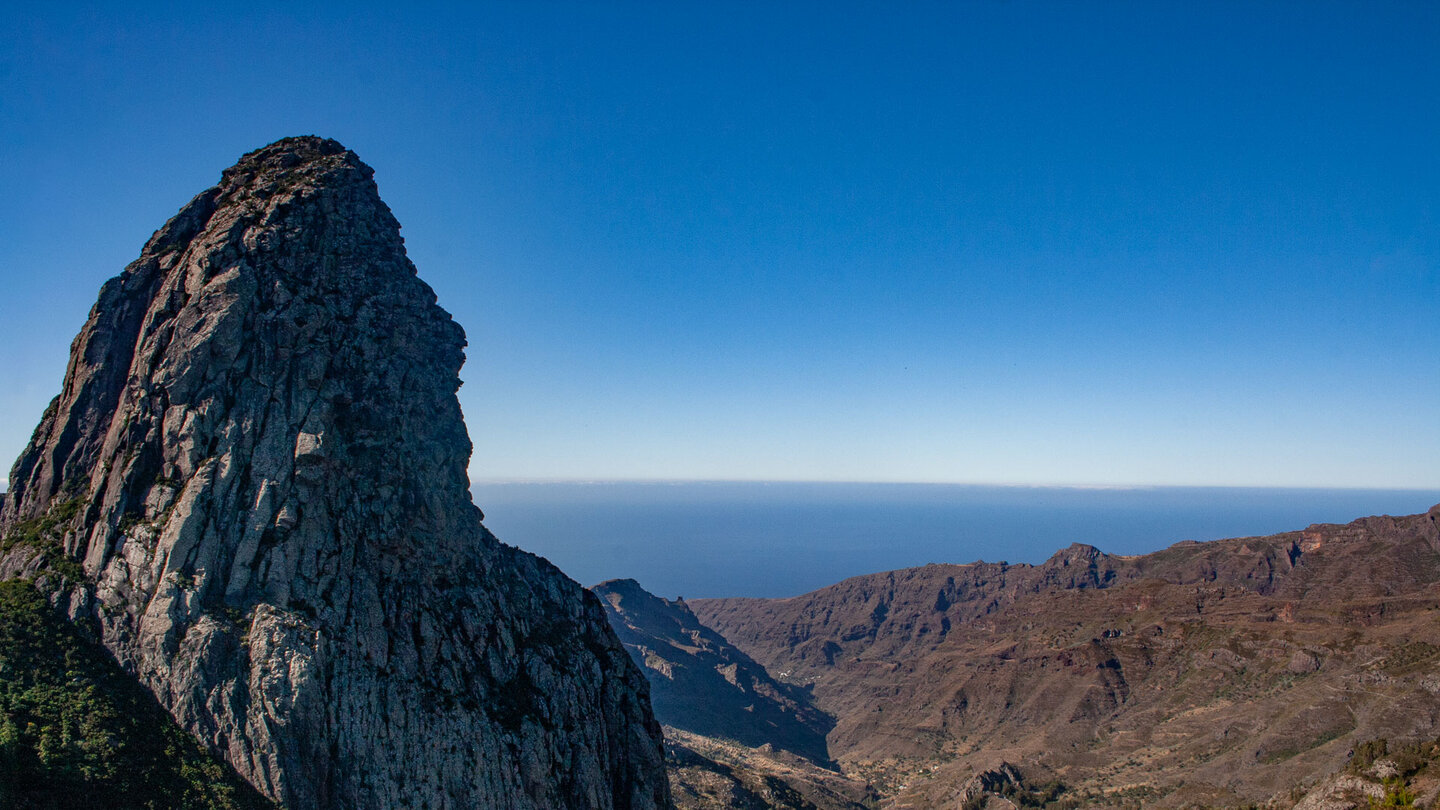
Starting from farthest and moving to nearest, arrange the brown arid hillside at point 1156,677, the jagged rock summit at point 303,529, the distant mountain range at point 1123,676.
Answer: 1. the brown arid hillside at point 1156,677
2. the distant mountain range at point 1123,676
3. the jagged rock summit at point 303,529

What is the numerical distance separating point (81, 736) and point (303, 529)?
1102 cm

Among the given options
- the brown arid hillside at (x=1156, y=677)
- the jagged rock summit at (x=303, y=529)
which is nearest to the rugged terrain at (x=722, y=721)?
the brown arid hillside at (x=1156, y=677)

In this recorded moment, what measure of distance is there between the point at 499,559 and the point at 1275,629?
4482 inches

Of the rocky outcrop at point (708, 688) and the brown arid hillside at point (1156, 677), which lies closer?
the brown arid hillside at point (1156, 677)

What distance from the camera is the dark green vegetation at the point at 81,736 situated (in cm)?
2433

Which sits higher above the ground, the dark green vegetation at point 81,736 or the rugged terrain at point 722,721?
the dark green vegetation at point 81,736

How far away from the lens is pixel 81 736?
26.0 m

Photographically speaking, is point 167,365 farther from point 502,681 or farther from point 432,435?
point 502,681

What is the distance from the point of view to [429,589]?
35.6m

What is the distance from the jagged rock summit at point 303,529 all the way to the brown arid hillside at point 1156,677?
55743 mm

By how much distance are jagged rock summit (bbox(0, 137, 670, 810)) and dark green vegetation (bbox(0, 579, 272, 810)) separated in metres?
0.90

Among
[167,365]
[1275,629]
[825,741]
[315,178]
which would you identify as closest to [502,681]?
[167,365]

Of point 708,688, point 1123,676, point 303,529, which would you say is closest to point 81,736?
point 303,529

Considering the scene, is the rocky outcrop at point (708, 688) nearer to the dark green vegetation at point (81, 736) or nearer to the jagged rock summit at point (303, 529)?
the jagged rock summit at point (303, 529)
